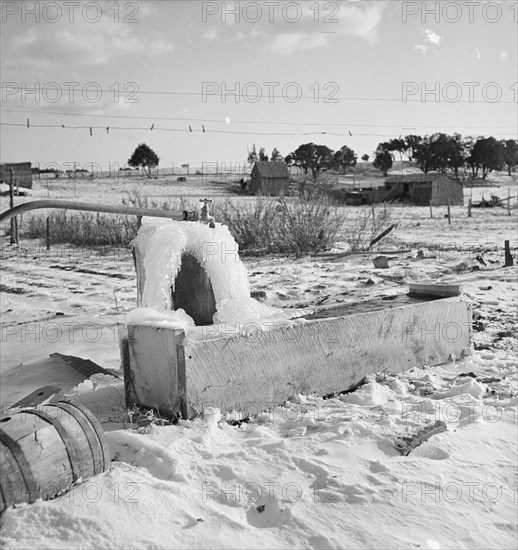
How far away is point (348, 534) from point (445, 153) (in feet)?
251

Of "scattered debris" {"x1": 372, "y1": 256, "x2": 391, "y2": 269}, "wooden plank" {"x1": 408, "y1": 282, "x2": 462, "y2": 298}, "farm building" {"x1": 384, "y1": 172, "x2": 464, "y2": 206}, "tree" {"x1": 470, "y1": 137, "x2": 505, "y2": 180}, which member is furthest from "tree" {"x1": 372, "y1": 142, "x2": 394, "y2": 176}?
"wooden plank" {"x1": 408, "y1": 282, "x2": 462, "y2": 298}

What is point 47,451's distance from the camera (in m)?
2.62

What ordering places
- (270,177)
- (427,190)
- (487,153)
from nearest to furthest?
(427,190)
(270,177)
(487,153)

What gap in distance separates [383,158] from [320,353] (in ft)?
273

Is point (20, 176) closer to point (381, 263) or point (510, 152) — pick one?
point (381, 263)

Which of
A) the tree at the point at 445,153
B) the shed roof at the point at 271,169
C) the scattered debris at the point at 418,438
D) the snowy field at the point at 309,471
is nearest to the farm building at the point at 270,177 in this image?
the shed roof at the point at 271,169

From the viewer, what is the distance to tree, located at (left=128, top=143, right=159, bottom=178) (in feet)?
266

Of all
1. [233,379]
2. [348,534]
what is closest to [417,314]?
[233,379]

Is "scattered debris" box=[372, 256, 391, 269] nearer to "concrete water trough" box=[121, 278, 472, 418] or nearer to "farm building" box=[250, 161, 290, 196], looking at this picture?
"concrete water trough" box=[121, 278, 472, 418]

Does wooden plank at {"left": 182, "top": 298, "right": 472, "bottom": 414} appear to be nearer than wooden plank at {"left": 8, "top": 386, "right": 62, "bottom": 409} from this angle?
Yes

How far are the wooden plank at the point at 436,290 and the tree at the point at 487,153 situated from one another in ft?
239

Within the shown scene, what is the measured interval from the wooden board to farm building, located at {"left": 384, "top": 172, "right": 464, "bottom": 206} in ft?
124

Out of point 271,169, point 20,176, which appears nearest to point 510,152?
point 271,169

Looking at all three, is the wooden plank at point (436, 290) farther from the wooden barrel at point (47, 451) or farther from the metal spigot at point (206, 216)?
the wooden barrel at point (47, 451)
